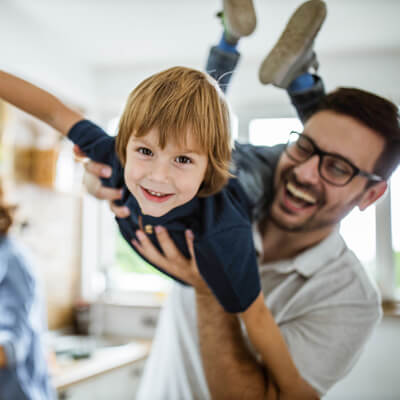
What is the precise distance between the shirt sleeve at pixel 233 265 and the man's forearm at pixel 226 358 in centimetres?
9

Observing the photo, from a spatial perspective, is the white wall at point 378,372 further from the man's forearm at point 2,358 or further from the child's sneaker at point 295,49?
the man's forearm at point 2,358

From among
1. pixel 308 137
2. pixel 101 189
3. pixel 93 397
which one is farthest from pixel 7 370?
pixel 308 137

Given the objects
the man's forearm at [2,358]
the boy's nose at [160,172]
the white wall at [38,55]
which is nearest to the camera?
the boy's nose at [160,172]

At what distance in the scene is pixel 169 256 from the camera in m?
0.38

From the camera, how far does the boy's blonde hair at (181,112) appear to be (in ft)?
0.82

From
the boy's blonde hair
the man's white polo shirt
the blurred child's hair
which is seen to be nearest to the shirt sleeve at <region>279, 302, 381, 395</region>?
the man's white polo shirt

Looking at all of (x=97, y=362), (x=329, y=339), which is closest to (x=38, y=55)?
(x=329, y=339)

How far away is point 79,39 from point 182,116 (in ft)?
1.42

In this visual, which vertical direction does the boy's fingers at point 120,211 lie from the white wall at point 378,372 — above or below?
above

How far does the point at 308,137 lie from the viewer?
352 millimetres

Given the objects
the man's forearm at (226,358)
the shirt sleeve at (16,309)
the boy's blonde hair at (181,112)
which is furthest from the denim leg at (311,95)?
the shirt sleeve at (16,309)

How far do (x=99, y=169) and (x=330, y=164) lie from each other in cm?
21

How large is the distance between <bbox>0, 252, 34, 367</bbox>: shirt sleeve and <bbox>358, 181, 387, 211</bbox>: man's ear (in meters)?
1.03

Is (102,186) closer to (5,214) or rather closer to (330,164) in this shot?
(330,164)
